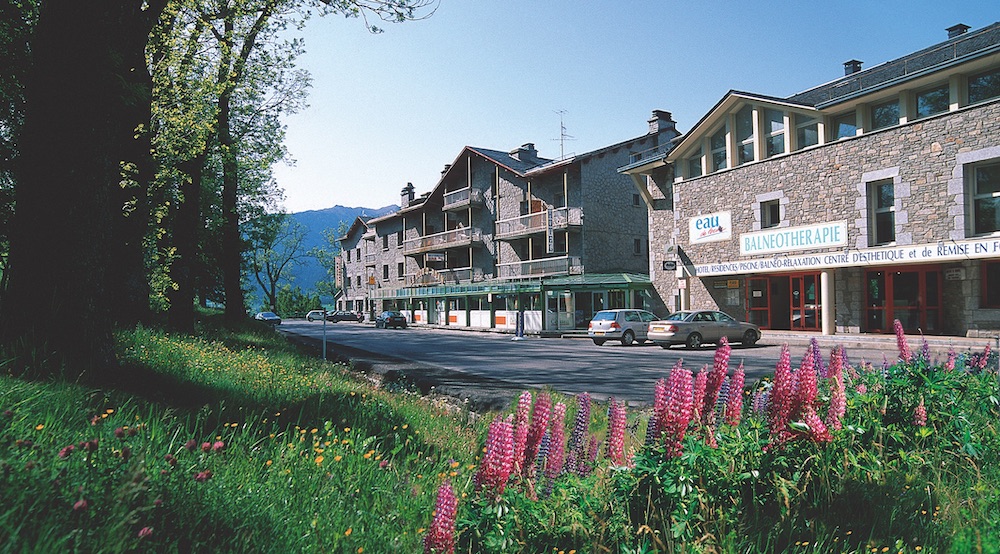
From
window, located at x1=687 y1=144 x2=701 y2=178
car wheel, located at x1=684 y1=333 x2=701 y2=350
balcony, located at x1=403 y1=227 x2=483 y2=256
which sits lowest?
car wheel, located at x1=684 y1=333 x2=701 y2=350

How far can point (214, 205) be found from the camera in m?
22.4

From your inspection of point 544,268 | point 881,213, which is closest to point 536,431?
point 881,213

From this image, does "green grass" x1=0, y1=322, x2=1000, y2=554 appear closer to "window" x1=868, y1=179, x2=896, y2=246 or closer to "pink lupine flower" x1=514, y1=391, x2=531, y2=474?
"pink lupine flower" x1=514, y1=391, x2=531, y2=474

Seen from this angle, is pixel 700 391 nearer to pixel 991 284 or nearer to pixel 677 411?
pixel 677 411

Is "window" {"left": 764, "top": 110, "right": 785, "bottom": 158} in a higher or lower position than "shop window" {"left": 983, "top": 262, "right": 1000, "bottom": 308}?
higher

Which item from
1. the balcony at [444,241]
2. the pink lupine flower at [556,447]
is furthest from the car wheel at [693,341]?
the balcony at [444,241]

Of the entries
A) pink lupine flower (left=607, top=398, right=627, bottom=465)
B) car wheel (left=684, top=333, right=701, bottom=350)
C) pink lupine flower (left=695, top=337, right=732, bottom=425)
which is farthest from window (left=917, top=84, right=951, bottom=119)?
pink lupine flower (left=607, top=398, right=627, bottom=465)

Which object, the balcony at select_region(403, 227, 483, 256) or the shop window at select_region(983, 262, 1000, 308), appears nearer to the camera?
the shop window at select_region(983, 262, 1000, 308)

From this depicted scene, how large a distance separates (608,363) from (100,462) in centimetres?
1502

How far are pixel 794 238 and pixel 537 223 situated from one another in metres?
19.2

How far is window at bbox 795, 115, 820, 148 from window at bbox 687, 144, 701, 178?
515cm

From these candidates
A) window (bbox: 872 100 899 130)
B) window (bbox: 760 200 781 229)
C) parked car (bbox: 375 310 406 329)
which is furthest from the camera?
parked car (bbox: 375 310 406 329)

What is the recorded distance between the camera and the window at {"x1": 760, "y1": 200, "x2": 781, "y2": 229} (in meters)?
26.3

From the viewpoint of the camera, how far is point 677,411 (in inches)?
121
